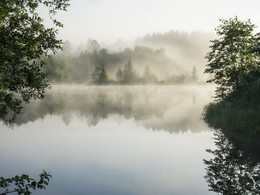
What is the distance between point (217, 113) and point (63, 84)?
493ft

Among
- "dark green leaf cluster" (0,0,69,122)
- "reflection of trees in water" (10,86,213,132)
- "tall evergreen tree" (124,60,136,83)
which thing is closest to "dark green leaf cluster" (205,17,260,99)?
"reflection of trees in water" (10,86,213,132)

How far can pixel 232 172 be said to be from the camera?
1417 cm

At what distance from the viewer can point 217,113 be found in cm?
3086

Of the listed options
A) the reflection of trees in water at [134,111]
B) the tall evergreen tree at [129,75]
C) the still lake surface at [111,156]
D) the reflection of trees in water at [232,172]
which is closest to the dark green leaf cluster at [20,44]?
the still lake surface at [111,156]

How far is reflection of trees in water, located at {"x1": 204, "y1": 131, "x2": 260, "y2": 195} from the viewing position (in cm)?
1207

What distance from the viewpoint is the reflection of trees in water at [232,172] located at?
39.6 feet

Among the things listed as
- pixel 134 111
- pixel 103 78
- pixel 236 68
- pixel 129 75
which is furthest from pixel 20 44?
pixel 129 75

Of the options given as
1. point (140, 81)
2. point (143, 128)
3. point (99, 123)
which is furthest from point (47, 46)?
point (140, 81)

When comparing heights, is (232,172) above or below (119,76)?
below

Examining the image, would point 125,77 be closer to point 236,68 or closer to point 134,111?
point 134,111

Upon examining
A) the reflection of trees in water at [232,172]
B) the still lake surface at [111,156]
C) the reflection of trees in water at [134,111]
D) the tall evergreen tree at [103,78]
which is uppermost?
the tall evergreen tree at [103,78]

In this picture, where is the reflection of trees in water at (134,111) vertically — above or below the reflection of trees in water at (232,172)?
above

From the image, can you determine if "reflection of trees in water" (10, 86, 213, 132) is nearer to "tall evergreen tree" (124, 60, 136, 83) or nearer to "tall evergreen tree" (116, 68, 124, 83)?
"tall evergreen tree" (124, 60, 136, 83)

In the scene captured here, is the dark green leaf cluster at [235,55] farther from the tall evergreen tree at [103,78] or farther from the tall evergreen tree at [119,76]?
the tall evergreen tree at [119,76]
